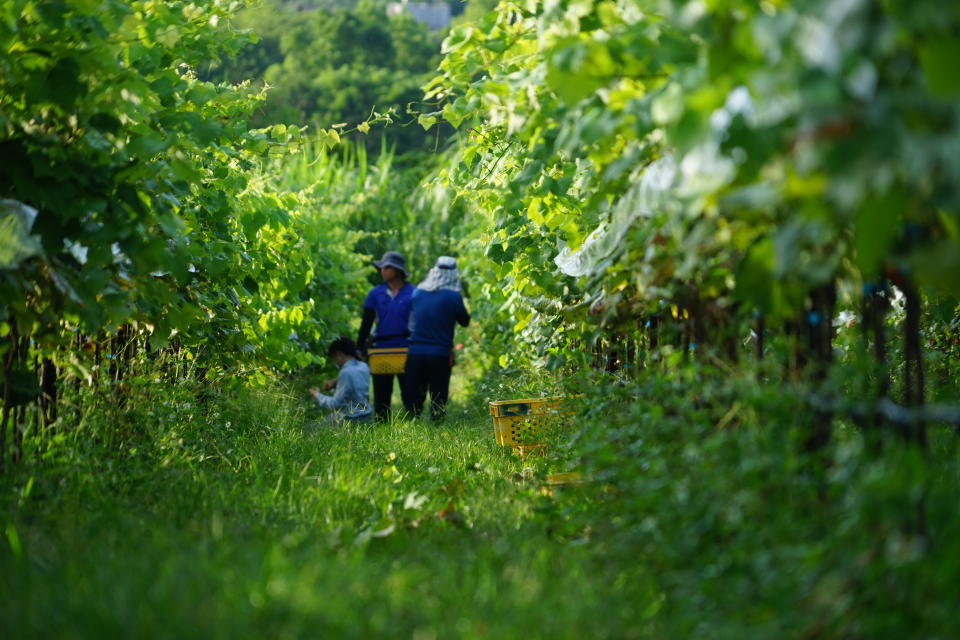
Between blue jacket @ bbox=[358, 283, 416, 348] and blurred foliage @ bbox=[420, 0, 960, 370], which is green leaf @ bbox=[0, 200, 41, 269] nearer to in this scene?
blurred foliage @ bbox=[420, 0, 960, 370]

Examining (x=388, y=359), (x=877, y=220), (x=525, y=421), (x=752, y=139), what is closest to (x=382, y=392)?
(x=388, y=359)

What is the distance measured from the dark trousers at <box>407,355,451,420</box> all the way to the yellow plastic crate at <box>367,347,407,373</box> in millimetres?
630

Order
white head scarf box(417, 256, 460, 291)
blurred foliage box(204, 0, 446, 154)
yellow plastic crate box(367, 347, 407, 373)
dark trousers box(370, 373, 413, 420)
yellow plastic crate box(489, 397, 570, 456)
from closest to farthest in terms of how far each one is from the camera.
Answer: yellow plastic crate box(489, 397, 570, 456) → white head scarf box(417, 256, 460, 291) → dark trousers box(370, 373, 413, 420) → yellow plastic crate box(367, 347, 407, 373) → blurred foliage box(204, 0, 446, 154)

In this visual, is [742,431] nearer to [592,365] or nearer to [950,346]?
[592,365]

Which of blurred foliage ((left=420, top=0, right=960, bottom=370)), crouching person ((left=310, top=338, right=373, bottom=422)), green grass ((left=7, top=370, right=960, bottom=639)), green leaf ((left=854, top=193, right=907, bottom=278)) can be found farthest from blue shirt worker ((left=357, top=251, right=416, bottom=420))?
green leaf ((left=854, top=193, right=907, bottom=278))

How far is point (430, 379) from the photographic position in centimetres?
962

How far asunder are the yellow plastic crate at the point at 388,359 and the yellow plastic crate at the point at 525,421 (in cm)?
368

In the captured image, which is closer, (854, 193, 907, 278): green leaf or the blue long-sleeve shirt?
(854, 193, 907, 278): green leaf

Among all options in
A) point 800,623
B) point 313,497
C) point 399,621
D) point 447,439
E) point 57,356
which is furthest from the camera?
point 447,439

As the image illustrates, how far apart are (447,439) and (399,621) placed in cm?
459

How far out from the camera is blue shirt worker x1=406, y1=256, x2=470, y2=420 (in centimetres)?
941

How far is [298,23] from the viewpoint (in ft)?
134

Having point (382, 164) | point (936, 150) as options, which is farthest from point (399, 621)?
point (382, 164)

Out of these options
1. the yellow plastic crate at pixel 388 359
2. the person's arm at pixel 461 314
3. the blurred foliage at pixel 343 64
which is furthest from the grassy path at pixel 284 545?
the blurred foliage at pixel 343 64
